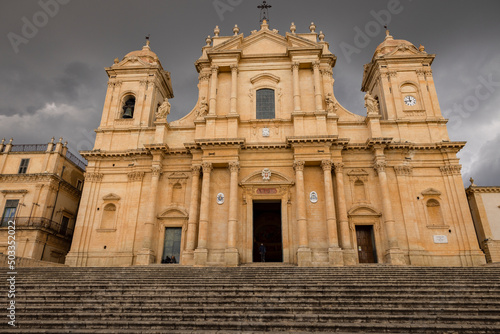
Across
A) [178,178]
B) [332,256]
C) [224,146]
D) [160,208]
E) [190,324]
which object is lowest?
[190,324]

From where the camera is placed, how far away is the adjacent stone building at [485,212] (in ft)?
90.6

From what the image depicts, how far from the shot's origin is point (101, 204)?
2355cm

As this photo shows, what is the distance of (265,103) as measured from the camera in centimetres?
2531

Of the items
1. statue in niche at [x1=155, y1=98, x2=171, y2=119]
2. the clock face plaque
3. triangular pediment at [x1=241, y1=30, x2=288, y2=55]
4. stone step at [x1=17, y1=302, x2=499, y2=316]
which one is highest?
triangular pediment at [x1=241, y1=30, x2=288, y2=55]

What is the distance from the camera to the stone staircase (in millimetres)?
8852

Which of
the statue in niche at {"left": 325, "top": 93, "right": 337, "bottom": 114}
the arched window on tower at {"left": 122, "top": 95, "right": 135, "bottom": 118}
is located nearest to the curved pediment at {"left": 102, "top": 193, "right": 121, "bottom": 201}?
the arched window on tower at {"left": 122, "top": 95, "right": 135, "bottom": 118}

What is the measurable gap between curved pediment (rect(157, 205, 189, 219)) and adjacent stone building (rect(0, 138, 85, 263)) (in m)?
10.6

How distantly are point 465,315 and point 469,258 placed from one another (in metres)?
13.5

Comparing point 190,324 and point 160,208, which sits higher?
point 160,208

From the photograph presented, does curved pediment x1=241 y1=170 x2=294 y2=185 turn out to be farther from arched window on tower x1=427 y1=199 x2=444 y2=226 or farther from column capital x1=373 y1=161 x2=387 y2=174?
arched window on tower x1=427 y1=199 x2=444 y2=226

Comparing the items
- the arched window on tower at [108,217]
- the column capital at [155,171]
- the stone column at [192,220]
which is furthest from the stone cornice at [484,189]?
the arched window on tower at [108,217]

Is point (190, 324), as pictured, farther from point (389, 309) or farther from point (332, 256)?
point (332, 256)

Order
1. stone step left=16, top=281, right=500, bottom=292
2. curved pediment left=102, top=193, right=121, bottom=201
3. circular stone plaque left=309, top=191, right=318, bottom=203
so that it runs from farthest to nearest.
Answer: curved pediment left=102, top=193, right=121, bottom=201 < circular stone plaque left=309, top=191, right=318, bottom=203 < stone step left=16, top=281, right=500, bottom=292

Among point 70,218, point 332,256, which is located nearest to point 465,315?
point 332,256
